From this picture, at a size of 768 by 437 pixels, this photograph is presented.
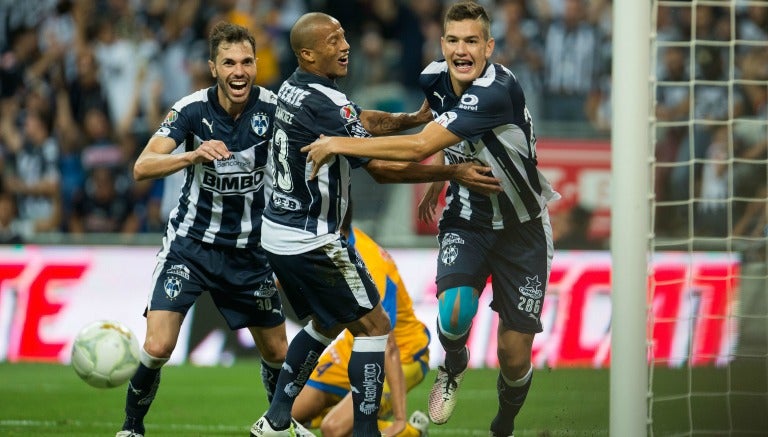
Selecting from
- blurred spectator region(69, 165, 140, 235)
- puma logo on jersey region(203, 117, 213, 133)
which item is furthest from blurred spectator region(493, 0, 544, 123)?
puma logo on jersey region(203, 117, 213, 133)

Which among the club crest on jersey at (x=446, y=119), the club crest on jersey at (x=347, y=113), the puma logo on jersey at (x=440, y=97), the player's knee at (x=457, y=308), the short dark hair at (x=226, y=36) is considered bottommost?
the player's knee at (x=457, y=308)

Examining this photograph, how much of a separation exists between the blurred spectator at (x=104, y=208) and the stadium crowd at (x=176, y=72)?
0.02 m

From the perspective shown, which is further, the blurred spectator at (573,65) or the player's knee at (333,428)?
the blurred spectator at (573,65)

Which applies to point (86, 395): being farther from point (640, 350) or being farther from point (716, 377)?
point (640, 350)

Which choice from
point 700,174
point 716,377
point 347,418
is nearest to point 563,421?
point 716,377

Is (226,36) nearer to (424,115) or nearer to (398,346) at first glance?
(424,115)

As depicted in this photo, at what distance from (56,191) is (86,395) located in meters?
4.39

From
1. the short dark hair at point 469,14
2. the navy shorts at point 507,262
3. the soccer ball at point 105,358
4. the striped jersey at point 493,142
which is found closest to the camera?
the striped jersey at point 493,142

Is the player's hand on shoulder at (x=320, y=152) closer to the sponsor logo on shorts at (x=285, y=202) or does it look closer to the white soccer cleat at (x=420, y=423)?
the sponsor logo on shorts at (x=285, y=202)

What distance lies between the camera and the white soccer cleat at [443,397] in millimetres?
6723

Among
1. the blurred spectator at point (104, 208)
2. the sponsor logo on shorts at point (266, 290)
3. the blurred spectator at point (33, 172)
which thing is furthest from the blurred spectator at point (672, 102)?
the sponsor logo on shorts at point (266, 290)

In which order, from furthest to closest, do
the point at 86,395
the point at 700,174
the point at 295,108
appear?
the point at 700,174 → the point at 86,395 → the point at 295,108

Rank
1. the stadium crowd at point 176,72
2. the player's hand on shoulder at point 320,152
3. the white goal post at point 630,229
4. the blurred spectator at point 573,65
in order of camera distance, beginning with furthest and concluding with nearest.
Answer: the blurred spectator at point 573,65
the stadium crowd at point 176,72
the player's hand on shoulder at point 320,152
the white goal post at point 630,229

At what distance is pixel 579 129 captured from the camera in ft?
41.9
